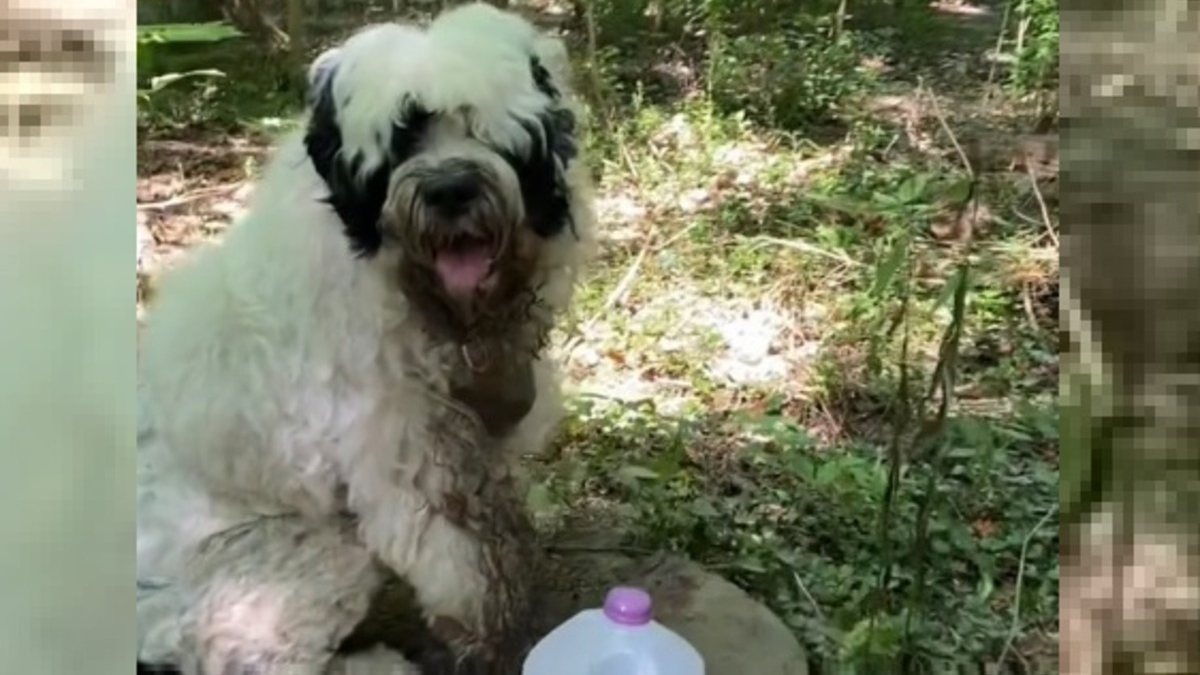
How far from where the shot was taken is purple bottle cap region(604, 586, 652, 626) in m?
1.86

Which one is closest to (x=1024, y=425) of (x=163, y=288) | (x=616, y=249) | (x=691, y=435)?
(x=691, y=435)

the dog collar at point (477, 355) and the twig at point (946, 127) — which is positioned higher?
the twig at point (946, 127)

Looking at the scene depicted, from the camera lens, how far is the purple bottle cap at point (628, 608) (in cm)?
186

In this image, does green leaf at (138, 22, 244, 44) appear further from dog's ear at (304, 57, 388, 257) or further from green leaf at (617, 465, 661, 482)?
green leaf at (617, 465, 661, 482)

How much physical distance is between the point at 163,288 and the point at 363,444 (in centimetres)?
30

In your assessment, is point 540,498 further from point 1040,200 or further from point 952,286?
point 1040,200

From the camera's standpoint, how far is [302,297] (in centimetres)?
183

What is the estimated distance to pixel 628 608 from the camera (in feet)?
6.11

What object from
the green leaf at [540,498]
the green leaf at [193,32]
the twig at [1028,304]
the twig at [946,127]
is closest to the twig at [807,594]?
the green leaf at [540,498]

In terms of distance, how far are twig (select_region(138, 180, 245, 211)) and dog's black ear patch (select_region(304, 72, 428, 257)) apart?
0.12m

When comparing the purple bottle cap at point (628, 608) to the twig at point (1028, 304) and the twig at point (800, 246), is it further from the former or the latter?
the twig at point (1028, 304)

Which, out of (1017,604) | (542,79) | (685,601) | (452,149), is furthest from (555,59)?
(1017,604)

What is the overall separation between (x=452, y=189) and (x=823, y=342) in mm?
483

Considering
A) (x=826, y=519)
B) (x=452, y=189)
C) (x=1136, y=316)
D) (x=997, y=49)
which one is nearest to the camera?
(x=1136, y=316)
